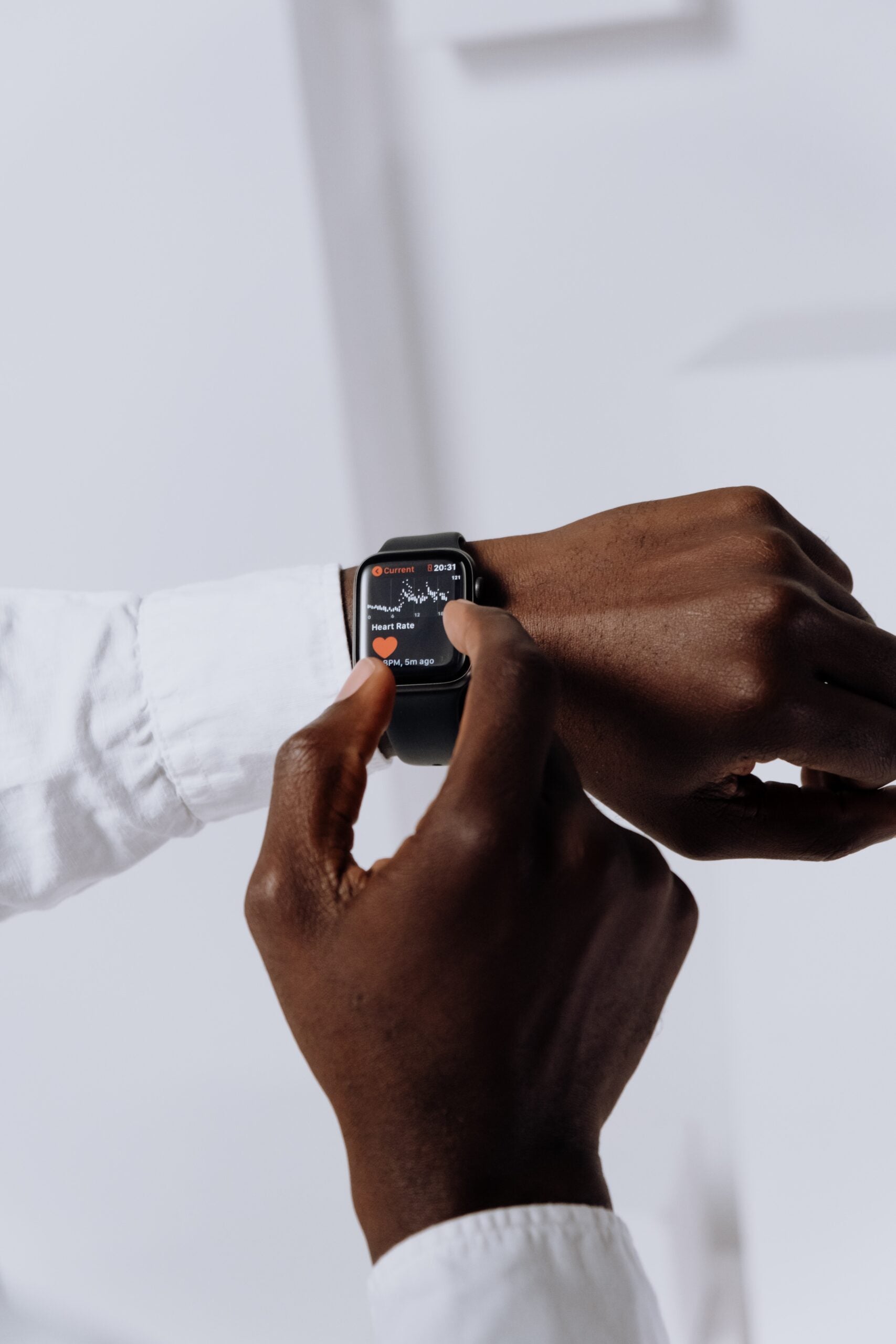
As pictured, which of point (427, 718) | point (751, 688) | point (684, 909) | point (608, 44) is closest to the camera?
point (684, 909)

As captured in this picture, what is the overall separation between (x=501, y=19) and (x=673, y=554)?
0.69 m

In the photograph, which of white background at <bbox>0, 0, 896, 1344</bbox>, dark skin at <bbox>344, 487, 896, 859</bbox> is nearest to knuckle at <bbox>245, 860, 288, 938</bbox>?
dark skin at <bbox>344, 487, 896, 859</bbox>

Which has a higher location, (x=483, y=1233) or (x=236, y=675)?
(x=236, y=675)

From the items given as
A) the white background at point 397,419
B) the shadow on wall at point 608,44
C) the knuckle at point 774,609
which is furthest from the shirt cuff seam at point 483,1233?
the shadow on wall at point 608,44

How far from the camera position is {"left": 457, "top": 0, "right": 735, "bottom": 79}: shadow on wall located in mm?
1123

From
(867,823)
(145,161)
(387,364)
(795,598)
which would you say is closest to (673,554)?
(795,598)

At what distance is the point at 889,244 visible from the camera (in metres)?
1.13

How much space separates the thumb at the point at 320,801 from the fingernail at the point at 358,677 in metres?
0.02

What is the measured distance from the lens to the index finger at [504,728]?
50 cm

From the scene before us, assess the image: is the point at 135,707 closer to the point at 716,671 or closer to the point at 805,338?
the point at 716,671

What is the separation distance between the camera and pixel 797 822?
79cm

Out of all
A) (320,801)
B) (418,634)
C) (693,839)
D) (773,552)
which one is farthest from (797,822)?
(320,801)

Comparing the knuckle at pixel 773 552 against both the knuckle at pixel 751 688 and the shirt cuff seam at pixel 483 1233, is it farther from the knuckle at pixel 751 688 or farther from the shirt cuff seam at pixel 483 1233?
the shirt cuff seam at pixel 483 1233

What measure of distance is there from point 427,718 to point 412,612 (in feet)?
0.27
